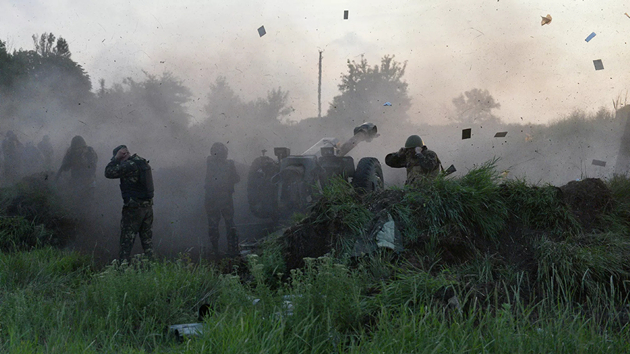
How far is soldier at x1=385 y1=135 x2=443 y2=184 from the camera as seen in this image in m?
7.57

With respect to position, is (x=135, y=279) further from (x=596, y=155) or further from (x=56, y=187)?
(x=596, y=155)

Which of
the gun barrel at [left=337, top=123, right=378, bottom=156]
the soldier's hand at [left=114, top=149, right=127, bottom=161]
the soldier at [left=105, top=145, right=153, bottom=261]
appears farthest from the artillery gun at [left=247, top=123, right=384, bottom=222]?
the soldier's hand at [left=114, top=149, right=127, bottom=161]

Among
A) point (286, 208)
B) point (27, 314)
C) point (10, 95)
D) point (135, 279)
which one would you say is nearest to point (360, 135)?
point (286, 208)

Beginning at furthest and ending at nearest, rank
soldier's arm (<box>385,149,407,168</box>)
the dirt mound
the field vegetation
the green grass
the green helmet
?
soldier's arm (<box>385,149,407,168</box>) < the green helmet < the dirt mound < the field vegetation < the green grass

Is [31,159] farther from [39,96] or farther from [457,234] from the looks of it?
[457,234]

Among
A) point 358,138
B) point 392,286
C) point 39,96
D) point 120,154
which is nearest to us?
point 392,286

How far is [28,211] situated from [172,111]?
8149mm

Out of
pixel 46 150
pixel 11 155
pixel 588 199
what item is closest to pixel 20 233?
pixel 11 155

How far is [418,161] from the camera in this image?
7699mm

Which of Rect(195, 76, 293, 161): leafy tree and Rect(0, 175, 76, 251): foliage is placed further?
Rect(195, 76, 293, 161): leafy tree

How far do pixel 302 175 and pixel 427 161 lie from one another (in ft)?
8.41

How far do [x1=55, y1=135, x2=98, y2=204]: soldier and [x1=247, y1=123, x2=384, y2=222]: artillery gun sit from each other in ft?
10.4

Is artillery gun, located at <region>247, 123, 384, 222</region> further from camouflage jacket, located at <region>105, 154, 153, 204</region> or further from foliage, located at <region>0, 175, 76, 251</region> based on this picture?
foliage, located at <region>0, 175, 76, 251</region>

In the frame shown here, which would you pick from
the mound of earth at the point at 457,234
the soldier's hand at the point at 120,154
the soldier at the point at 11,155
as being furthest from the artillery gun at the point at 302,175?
the soldier at the point at 11,155
